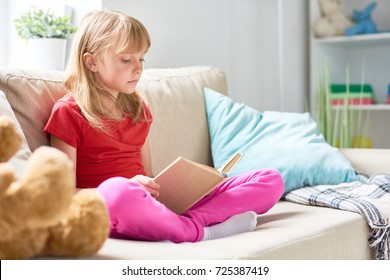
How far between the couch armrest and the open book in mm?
930

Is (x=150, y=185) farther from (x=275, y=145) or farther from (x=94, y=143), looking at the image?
(x=275, y=145)

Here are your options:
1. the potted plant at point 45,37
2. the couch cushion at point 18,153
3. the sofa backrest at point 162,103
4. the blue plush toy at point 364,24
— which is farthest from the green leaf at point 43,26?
the blue plush toy at point 364,24

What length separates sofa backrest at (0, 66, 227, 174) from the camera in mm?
1763

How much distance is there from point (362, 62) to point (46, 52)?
1980mm

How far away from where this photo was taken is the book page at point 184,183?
152cm

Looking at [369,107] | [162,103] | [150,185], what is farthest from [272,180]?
[369,107]

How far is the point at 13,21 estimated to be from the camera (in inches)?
101

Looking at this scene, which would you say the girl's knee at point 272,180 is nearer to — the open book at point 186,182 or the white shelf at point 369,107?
the open book at point 186,182

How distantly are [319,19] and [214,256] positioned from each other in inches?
96.8

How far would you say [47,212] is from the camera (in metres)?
1.02

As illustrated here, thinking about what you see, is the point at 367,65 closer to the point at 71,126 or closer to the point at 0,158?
the point at 71,126
